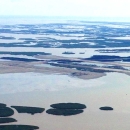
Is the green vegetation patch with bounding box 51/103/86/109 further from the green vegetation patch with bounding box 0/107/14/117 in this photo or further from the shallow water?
the green vegetation patch with bounding box 0/107/14/117

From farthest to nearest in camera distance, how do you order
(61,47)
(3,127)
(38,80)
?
(61,47)
(38,80)
(3,127)

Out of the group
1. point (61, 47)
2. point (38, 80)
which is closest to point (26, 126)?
point (38, 80)

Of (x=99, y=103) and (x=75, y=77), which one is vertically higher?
(x=75, y=77)

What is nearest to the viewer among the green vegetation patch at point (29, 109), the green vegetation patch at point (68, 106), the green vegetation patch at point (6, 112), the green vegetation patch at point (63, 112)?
the green vegetation patch at point (6, 112)

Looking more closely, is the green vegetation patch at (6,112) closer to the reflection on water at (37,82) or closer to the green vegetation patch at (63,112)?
the green vegetation patch at (63,112)

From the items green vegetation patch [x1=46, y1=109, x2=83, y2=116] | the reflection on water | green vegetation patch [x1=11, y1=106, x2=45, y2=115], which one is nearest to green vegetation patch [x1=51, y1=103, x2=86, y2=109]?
green vegetation patch [x1=46, y1=109, x2=83, y2=116]

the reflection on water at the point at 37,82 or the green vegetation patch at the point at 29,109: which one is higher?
the reflection on water at the point at 37,82

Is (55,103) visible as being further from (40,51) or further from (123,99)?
(40,51)

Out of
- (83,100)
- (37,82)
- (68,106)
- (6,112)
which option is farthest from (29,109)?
(37,82)

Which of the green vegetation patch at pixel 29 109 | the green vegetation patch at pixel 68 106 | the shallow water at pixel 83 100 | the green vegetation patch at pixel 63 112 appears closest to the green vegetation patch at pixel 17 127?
the shallow water at pixel 83 100

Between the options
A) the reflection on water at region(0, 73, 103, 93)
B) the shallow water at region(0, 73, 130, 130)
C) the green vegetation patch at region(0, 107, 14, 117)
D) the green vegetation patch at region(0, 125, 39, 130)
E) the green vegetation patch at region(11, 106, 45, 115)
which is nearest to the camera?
the green vegetation patch at region(0, 125, 39, 130)

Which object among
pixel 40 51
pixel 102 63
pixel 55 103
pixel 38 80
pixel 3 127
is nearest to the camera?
pixel 3 127
